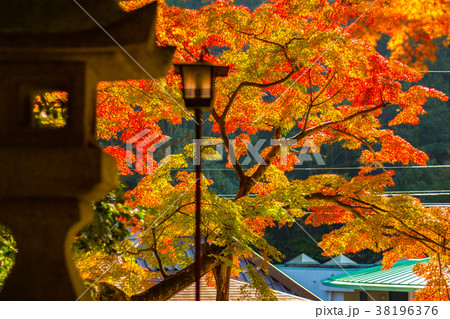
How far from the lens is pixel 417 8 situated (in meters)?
3.65

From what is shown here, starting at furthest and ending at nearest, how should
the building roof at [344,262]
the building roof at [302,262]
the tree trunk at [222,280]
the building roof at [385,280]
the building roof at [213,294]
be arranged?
the building roof at [302,262] < the building roof at [344,262] < the building roof at [385,280] < the building roof at [213,294] < the tree trunk at [222,280]

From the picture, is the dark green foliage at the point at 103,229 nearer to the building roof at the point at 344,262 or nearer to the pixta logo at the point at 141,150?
the pixta logo at the point at 141,150

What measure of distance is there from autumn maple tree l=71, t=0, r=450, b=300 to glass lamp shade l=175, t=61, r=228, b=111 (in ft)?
5.38

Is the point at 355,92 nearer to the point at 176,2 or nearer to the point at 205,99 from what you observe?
the point at 205,99

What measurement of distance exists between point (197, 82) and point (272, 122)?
9.60ft

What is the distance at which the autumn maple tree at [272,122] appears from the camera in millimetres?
4625

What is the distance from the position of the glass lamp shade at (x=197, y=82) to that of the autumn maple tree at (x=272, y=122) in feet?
5.38

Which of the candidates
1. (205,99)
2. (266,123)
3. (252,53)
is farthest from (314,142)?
(205,99)

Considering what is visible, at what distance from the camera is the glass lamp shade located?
9.62 feet

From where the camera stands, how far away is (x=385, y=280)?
7.80 metres

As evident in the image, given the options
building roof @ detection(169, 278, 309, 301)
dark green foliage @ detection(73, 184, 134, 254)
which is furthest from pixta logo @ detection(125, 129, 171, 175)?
Answer: dark green foliage @ detection(73, 184, 134, 254)

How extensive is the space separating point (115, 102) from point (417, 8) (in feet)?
11.5

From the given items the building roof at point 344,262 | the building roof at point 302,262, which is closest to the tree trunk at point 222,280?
the building roof at point 344,262

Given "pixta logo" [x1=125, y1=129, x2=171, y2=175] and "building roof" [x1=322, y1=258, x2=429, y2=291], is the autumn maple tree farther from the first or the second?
"building roof" [x1=322, y1=258, x2=429, y2=291]
